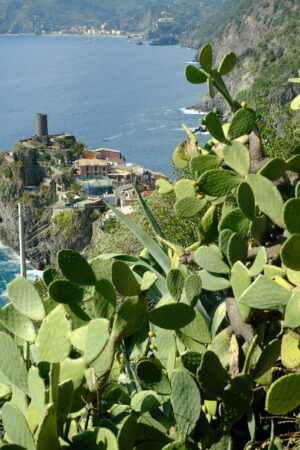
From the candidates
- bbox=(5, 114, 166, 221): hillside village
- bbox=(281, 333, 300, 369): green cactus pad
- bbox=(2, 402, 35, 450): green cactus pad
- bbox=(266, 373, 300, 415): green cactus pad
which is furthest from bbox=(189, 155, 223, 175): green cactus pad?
bbox=(5, 114, 166, 221): hillside village

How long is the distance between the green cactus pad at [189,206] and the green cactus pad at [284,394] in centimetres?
55

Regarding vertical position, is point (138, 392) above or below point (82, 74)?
below

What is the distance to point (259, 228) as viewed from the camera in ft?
3.68

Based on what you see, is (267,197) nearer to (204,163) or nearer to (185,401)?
(204,163)

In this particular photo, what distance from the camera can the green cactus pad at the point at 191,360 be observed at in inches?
37.2

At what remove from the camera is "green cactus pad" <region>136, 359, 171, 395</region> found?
0.95 metres

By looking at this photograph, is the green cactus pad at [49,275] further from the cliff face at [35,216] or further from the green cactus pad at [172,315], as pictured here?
the cliff face at [35,216]

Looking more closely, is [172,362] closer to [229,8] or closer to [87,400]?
[87,400]

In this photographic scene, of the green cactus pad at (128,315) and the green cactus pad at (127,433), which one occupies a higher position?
the green cactus pad at (128,315)

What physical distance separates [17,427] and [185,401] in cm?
25

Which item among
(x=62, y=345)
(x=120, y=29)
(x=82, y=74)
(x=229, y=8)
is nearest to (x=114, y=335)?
(x=62, y=345)

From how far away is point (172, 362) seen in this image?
0.96 meters

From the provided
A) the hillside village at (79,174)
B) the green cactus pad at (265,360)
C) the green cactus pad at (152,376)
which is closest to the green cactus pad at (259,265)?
the green cactus pad at (265,360)

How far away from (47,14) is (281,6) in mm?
86116
